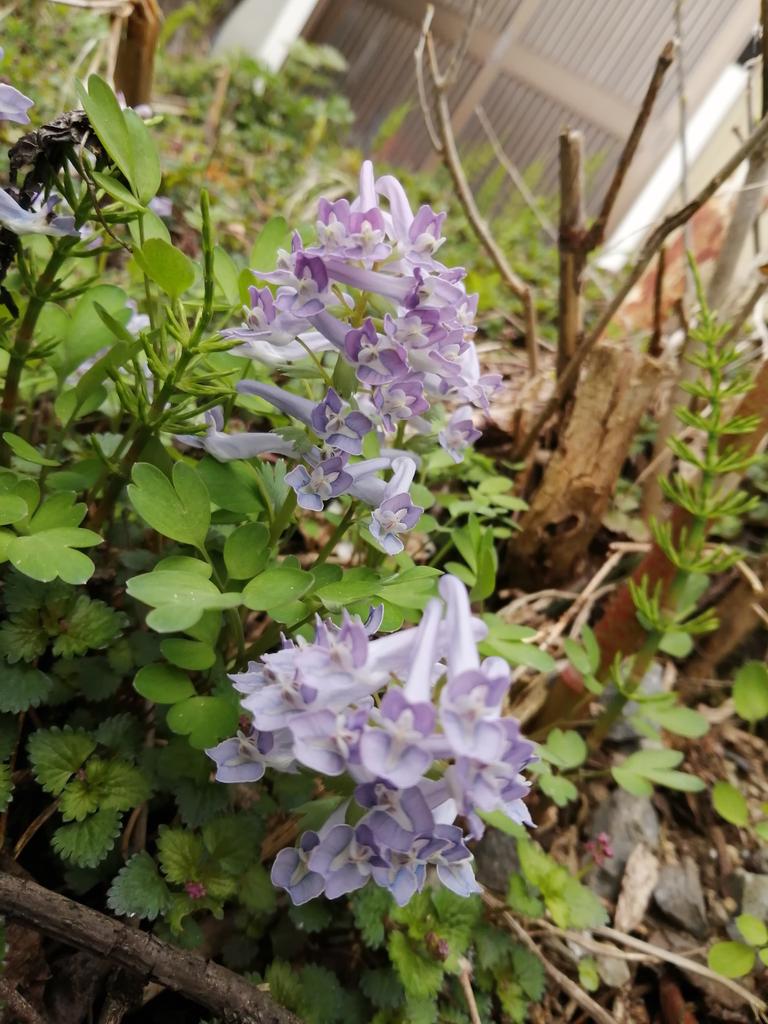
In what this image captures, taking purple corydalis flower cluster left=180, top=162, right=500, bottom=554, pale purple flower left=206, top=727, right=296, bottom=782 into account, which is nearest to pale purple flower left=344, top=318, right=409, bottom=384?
purple corydalis flower cluster left=180, top=162, right=500, bottom=554

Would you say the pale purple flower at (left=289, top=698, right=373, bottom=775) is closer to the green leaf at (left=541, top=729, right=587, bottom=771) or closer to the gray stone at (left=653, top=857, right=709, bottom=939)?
the green leaf at (left=541, top=729, right=587, bottom=771)

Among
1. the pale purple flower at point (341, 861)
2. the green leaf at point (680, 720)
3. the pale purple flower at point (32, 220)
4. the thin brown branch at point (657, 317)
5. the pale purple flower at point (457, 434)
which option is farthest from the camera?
the thin brown branch at point (657, 317)

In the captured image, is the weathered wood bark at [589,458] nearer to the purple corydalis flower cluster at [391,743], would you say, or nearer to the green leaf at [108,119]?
the purple corydalis flower cluster at [391,743]

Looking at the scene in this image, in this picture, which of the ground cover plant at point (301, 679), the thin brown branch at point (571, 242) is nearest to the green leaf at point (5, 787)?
the ground cover plant at point (301, 679)

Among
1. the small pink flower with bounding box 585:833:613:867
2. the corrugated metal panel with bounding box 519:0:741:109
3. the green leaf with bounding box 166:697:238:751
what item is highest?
the corrugated metal panel with bounding box 519:0:741:109

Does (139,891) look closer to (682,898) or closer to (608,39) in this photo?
(682,898)

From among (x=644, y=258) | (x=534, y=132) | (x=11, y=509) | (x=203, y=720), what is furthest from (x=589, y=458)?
(x=534, y=132)
